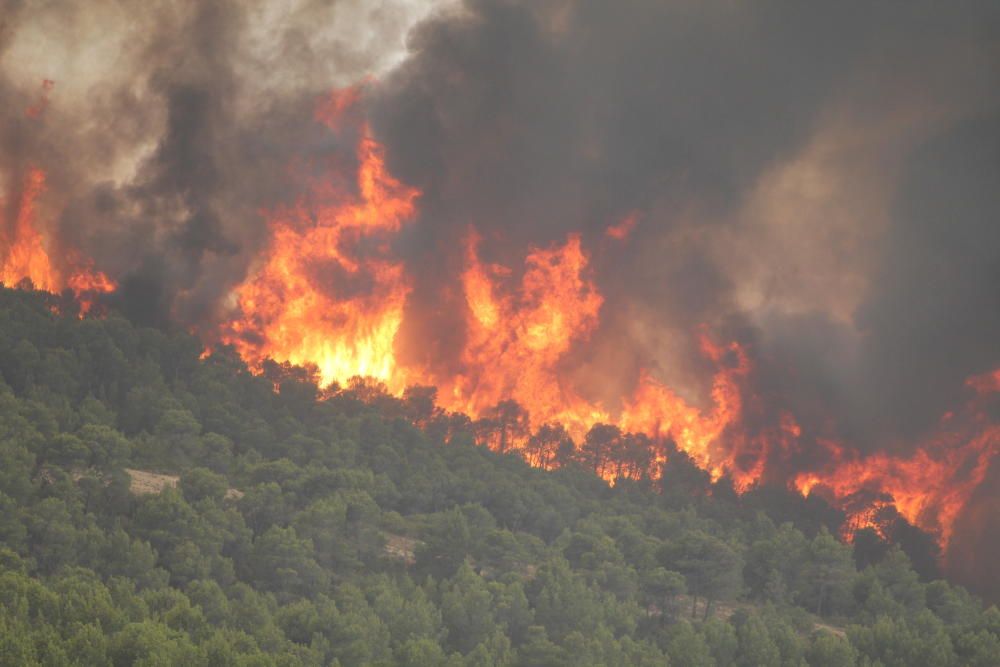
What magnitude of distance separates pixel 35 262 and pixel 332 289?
38.4 metres

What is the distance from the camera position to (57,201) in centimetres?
15862

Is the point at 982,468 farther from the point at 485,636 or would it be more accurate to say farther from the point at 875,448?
the point at 485,636

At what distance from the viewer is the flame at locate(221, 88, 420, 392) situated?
155750 mm

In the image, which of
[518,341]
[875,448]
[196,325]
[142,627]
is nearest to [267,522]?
[142,627]

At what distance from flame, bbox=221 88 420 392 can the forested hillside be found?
29.3 feet

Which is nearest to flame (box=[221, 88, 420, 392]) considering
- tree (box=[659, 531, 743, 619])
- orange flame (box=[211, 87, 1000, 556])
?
orange flame (box=[211, 87, 1000, 556])

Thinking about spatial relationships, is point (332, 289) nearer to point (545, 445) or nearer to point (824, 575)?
point (545, 445)

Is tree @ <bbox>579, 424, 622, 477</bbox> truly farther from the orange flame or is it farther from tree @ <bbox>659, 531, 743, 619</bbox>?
tree @ <bbox>659, 531, 743, 619</bbox>

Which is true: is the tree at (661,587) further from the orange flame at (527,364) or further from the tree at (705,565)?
the orange flame at (527,364)

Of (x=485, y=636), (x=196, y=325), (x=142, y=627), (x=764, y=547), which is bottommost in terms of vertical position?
(x=142, y=627)

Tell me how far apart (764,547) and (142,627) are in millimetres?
71811

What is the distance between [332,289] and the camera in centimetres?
15862

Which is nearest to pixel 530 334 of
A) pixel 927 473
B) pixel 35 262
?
pixel 927 473

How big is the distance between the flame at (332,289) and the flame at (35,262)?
17.8 m
